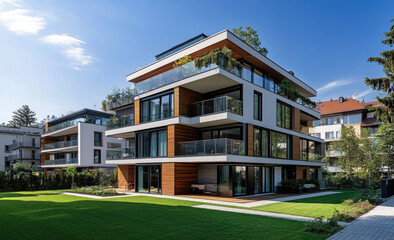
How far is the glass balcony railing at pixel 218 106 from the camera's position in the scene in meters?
18.7

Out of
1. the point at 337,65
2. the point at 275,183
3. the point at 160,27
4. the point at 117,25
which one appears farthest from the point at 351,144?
the point at 117,25

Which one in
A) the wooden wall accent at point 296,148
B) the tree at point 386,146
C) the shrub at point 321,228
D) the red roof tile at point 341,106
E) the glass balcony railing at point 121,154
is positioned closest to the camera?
the shrub at point 321,228

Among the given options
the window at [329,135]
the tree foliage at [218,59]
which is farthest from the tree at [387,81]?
the window at [329,135]

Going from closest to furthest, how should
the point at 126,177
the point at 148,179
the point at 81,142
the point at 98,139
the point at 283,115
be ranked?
1. the point at 148,179
2. the point at 283,115
3. the point at 126,177
4. the point at 81,142
5. the point at 98,139

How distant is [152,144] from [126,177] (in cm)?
566

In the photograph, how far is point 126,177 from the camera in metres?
26.1

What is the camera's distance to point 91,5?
1381 cm

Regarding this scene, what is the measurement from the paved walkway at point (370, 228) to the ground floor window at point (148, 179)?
13.9 metres

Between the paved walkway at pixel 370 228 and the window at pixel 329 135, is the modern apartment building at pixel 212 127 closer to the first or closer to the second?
the paved walkway at pixel 370 228

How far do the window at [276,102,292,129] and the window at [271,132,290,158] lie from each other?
3.12 ft

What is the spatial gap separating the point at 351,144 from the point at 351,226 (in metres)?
27.7

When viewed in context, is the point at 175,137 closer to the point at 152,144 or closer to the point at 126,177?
the point at 152,144

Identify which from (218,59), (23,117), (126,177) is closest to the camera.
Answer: (218,59)

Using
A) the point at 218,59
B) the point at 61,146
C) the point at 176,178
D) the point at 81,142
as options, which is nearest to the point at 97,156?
the point at 81,142
